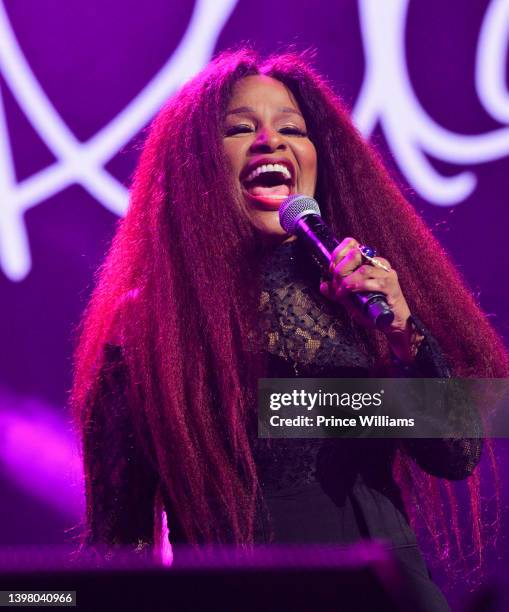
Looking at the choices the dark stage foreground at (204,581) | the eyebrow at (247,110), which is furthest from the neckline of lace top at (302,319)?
the dark stage foreground at (204,581)

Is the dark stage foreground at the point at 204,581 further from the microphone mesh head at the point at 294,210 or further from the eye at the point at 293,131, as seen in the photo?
the eye at the point at 293,131

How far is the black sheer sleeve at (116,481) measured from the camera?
1.17 m

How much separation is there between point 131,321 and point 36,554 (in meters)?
0.75

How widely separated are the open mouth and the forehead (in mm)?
119

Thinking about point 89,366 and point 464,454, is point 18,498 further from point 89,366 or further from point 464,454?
point 464,454

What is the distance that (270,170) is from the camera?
132 centimetres

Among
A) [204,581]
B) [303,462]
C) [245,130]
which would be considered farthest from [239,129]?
[204,581]

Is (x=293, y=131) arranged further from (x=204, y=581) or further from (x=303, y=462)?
(x=204, y=581)

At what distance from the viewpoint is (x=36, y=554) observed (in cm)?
56

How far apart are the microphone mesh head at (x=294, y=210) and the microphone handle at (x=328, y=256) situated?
0.01 m

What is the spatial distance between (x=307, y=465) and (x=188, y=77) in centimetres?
122

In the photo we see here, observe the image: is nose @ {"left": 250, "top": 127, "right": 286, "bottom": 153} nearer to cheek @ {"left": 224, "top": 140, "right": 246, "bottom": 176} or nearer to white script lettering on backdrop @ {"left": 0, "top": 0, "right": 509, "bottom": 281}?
cheek @ {"left": 224, "top": 140, "right": 246, "bottom": 176}

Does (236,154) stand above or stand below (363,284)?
above

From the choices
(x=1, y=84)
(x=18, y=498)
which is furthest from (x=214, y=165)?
(x=18, y=498)
